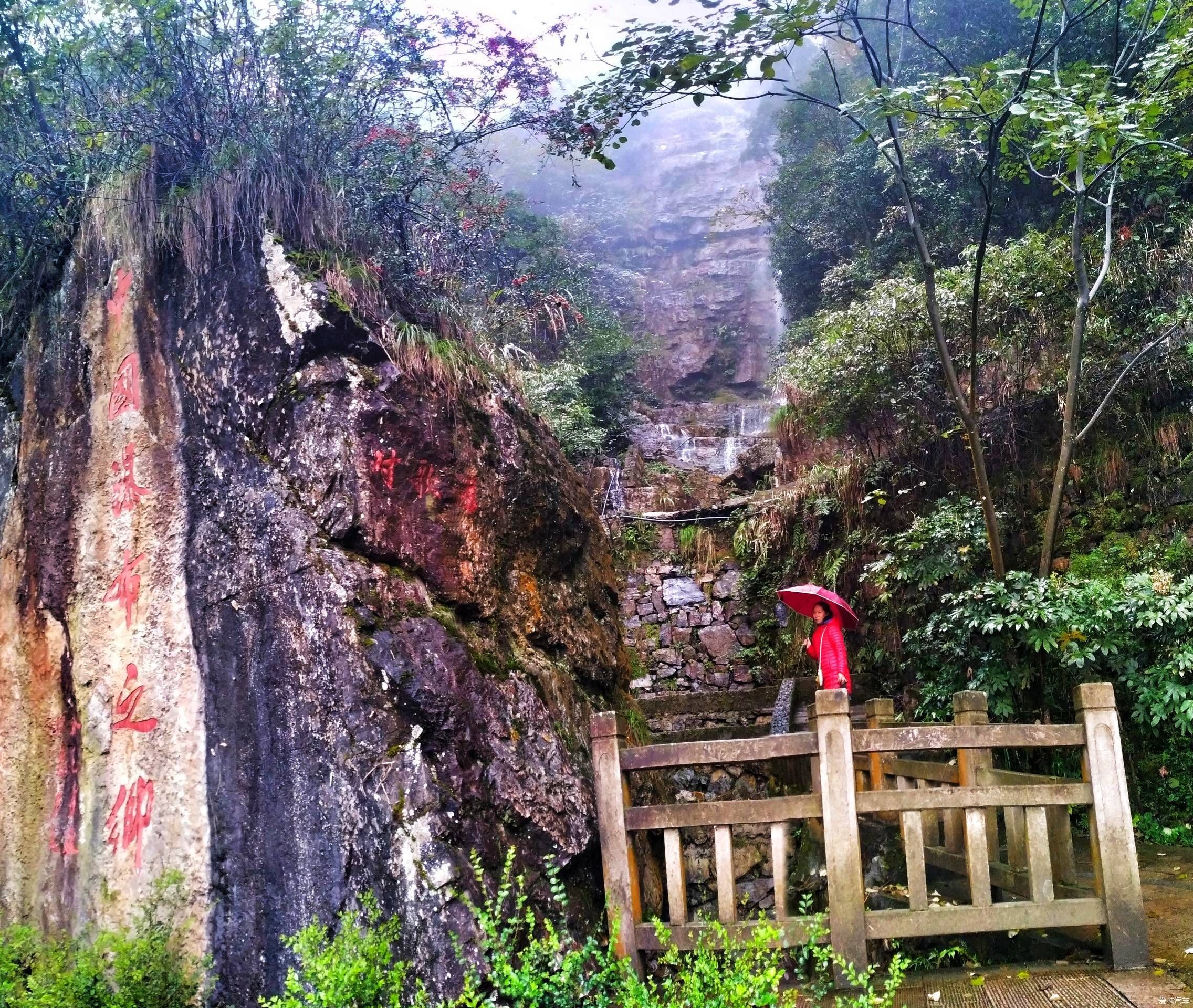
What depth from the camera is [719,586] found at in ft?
39.7

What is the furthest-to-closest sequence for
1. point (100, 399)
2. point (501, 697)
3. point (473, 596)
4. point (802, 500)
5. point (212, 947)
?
point (802, 500) → point (100, 399) → point (473, 596) → point (501, 697) → point (212, 947)

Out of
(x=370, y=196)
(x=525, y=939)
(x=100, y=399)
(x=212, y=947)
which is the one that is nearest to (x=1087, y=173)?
(x=370, y=196)

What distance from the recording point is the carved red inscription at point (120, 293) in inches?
221

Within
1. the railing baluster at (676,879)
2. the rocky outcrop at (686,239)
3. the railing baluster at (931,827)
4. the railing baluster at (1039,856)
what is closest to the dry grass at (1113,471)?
the railing baluster at (931,827)

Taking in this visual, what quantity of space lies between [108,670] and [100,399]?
5.81ft

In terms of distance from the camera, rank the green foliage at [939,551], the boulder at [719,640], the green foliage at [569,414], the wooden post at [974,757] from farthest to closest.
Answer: the green foliage at [569,414] < the boulder at [719,640] < the green foliage at [939,551] < the wooden post at [974,757]

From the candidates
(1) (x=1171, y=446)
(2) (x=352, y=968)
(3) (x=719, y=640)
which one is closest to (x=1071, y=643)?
(1) (x=1171, y=446)

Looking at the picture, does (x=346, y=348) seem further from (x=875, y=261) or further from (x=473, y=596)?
(x=875, y=261)

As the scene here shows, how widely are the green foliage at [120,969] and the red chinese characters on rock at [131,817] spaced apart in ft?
1.09

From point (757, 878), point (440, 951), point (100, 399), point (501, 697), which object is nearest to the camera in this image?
point (440, 951)

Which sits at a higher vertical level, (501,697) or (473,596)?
(473,596)

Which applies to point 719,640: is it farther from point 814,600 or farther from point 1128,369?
point 1128,369

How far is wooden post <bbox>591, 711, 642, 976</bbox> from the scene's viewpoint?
→ 405 centimetres

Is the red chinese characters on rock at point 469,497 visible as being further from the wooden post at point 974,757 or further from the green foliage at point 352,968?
the wooden post at point 974,757
